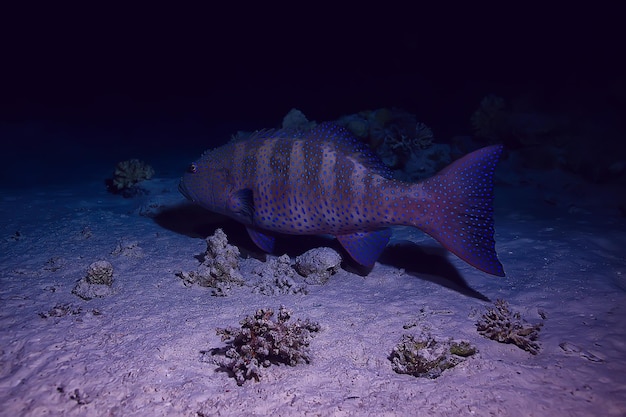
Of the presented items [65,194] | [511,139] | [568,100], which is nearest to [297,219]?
[65,194]

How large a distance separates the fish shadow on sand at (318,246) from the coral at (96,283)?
2053 millimetres

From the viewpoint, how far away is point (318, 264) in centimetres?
479

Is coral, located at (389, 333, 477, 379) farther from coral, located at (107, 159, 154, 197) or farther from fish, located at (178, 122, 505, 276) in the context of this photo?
coral, located at (107, 159, 154, 197)

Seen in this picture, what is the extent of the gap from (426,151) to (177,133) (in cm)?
1485

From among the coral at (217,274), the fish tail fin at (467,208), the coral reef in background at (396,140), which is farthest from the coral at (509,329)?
the coral reef in background at (396,140)

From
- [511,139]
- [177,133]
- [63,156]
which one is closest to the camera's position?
[511,139]

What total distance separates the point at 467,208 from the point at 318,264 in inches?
79.0

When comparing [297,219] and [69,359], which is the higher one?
[297,219]

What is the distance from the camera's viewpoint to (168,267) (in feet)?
16.7

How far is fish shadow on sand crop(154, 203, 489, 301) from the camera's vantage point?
5020mm

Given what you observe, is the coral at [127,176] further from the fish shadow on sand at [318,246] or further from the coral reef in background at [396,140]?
the coral reef in background at [396,140]

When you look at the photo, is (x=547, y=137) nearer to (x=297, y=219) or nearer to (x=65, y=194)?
(x=297, y=219)

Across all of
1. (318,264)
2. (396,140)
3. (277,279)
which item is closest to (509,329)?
(318,264)

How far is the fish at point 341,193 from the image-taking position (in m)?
4.18
